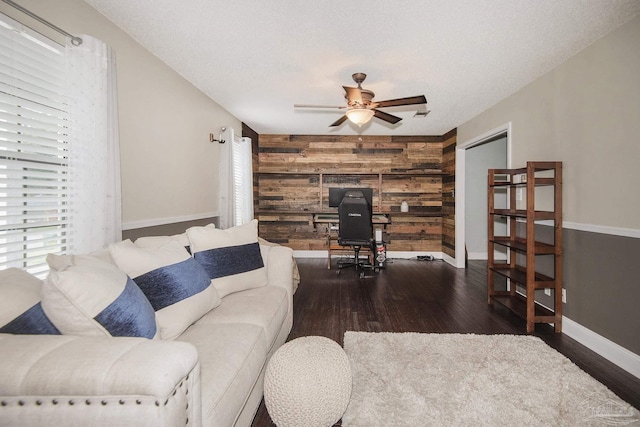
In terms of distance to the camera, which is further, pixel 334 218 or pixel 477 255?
pixel 477 255

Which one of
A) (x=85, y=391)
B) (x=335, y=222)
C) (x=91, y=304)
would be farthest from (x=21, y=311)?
(x=335, y=222)

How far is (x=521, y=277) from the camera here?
2.90 metres

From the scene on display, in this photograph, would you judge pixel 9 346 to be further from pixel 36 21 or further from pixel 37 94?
pixel 36 21

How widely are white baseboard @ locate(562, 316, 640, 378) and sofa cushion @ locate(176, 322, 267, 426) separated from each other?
2.47 metres

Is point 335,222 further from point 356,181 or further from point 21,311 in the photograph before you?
point 21,311

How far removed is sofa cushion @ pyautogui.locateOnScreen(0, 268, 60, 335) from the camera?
966 millimetres

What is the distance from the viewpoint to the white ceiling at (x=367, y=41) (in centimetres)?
200

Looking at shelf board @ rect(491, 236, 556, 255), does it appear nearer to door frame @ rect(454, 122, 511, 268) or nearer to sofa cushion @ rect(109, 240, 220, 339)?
door frame @ rect(454, 122, 511, 268)

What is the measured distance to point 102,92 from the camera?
6.22ft

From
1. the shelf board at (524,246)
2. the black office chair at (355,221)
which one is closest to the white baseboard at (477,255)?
the black office chair at (355,221)

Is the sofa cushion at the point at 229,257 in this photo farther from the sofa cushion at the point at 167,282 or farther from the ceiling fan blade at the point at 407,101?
the ceiling fan blade at the point at 407,101

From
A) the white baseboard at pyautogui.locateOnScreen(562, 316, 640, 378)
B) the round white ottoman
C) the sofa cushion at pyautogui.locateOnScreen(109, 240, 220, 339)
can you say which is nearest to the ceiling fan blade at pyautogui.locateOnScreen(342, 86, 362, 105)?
the sofa cushion at pyautogui.locateOnScreen(109, 240, 220, 339)

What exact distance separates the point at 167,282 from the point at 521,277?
3.06m

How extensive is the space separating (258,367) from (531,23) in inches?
113
